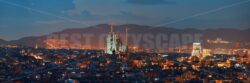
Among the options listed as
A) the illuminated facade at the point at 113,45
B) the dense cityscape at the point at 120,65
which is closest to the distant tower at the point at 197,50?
the dense cityscape at the point at 120,65

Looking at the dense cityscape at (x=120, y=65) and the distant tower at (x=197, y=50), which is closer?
the dense cityscape at (x=120, y=65)

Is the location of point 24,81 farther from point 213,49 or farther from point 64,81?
point 213,49

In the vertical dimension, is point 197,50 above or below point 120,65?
above

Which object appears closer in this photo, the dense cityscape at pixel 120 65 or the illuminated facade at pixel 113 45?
the dense cityscape at pixel 120 65

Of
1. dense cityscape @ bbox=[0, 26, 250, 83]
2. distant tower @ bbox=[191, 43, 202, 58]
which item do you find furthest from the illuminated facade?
distant tower @ bbox=[191, 43, 202, 58]

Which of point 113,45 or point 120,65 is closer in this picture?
point 120,65

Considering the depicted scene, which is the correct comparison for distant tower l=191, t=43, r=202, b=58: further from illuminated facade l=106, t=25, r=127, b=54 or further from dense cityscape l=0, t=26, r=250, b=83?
illuminated facade l=106, t=25, r=127, b=54

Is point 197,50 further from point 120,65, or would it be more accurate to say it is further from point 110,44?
point 120,65

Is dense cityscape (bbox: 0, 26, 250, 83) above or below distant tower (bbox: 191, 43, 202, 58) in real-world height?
below

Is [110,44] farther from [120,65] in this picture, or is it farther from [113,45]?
[120,65]

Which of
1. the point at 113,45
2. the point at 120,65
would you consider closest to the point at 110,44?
the point at 113,45

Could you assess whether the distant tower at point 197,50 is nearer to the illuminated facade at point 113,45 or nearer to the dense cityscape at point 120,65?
the dense cityscape at point 120,65

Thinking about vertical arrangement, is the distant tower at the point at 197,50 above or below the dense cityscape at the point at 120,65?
Result: above
